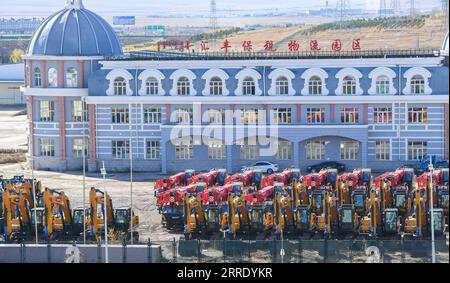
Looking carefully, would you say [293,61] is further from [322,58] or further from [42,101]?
[42,101]

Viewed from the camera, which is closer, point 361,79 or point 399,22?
point 361,79

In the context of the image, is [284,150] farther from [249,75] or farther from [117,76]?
[117,76]

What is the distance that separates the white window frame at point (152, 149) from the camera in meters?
17.3

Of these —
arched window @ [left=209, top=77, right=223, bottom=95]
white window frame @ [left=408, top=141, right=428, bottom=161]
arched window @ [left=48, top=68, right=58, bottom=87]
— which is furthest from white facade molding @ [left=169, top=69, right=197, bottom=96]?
white window frame @ [left=408, top=141, right=428, bottom=161]

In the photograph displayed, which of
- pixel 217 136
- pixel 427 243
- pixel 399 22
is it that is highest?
pixel 399 22

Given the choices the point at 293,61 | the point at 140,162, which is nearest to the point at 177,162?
the point at 140,162

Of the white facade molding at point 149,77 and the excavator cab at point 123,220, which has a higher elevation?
the white facade molding at point 149,77

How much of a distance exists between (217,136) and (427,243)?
22.8 ft

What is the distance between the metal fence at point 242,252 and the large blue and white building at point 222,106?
6267 millimetres

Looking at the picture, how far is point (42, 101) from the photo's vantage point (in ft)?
58.4

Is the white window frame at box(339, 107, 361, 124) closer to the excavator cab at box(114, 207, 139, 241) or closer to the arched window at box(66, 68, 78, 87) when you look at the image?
the arched window at box(66, 68, 78, 87)

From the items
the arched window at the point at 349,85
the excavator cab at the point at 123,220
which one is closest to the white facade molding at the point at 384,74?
the arched window at the point at 349,85

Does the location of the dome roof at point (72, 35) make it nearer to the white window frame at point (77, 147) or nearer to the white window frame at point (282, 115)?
the white window frame at point (77, 147)

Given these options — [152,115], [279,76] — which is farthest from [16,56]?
[279,76]
